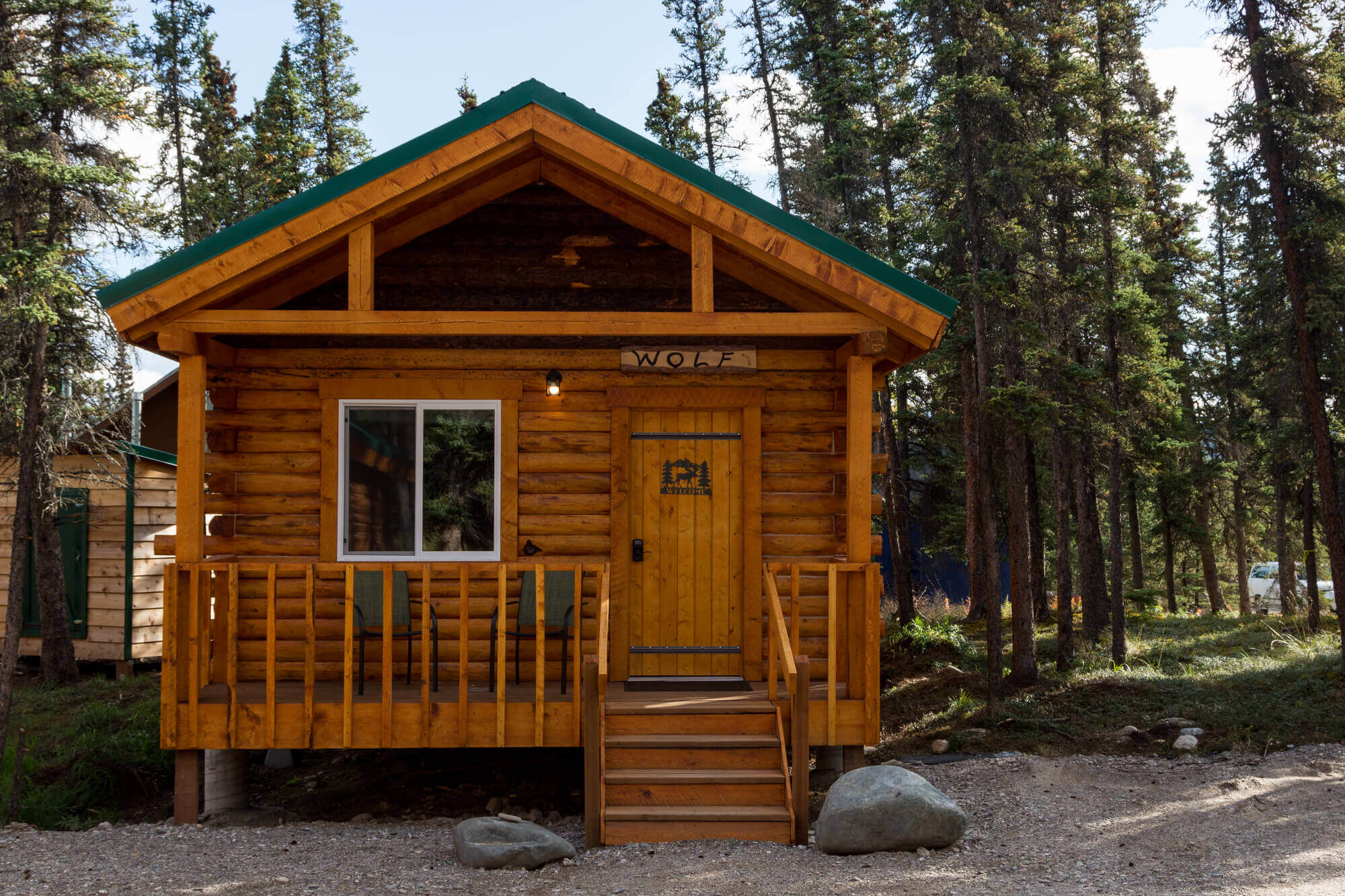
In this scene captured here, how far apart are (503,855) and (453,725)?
4.85ft

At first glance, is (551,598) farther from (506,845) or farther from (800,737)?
(800,737)

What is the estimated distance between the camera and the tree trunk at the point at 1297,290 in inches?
483

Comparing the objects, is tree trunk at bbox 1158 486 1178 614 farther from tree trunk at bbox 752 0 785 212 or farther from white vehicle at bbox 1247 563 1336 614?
tree trunk at bbox 752 0 785 212

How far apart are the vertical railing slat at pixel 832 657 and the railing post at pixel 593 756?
1803 millimetres

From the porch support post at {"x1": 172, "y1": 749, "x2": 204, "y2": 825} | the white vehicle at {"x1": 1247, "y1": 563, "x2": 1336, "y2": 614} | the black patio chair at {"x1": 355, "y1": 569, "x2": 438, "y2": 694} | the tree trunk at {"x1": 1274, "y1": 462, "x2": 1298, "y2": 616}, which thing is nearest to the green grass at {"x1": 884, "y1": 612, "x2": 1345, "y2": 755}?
the tree trunk at {"x1": 1274, "y1": 462, "x2": 1298, "y2": 616}

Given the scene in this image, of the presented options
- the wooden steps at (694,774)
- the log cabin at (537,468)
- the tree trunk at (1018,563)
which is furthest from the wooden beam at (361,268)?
the tree trunk at (1018,563)

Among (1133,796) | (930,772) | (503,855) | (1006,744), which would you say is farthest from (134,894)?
(1006,744)

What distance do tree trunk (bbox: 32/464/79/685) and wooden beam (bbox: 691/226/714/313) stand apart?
10612 millimetres

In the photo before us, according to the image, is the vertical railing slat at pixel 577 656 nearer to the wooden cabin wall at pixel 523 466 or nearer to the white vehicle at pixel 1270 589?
the wooden cabin wall at pixel 523 466

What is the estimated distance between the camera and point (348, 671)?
277 inches

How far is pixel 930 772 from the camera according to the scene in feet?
28.9

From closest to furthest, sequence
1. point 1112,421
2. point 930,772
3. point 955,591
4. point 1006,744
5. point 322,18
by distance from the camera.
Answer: point 930,772 → point 1006,744 → point 1112,421 → point 322,18 → point 955,591

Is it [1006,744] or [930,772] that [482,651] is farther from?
[1006,744]

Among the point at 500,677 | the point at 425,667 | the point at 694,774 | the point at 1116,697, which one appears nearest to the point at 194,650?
the point at 425,667
